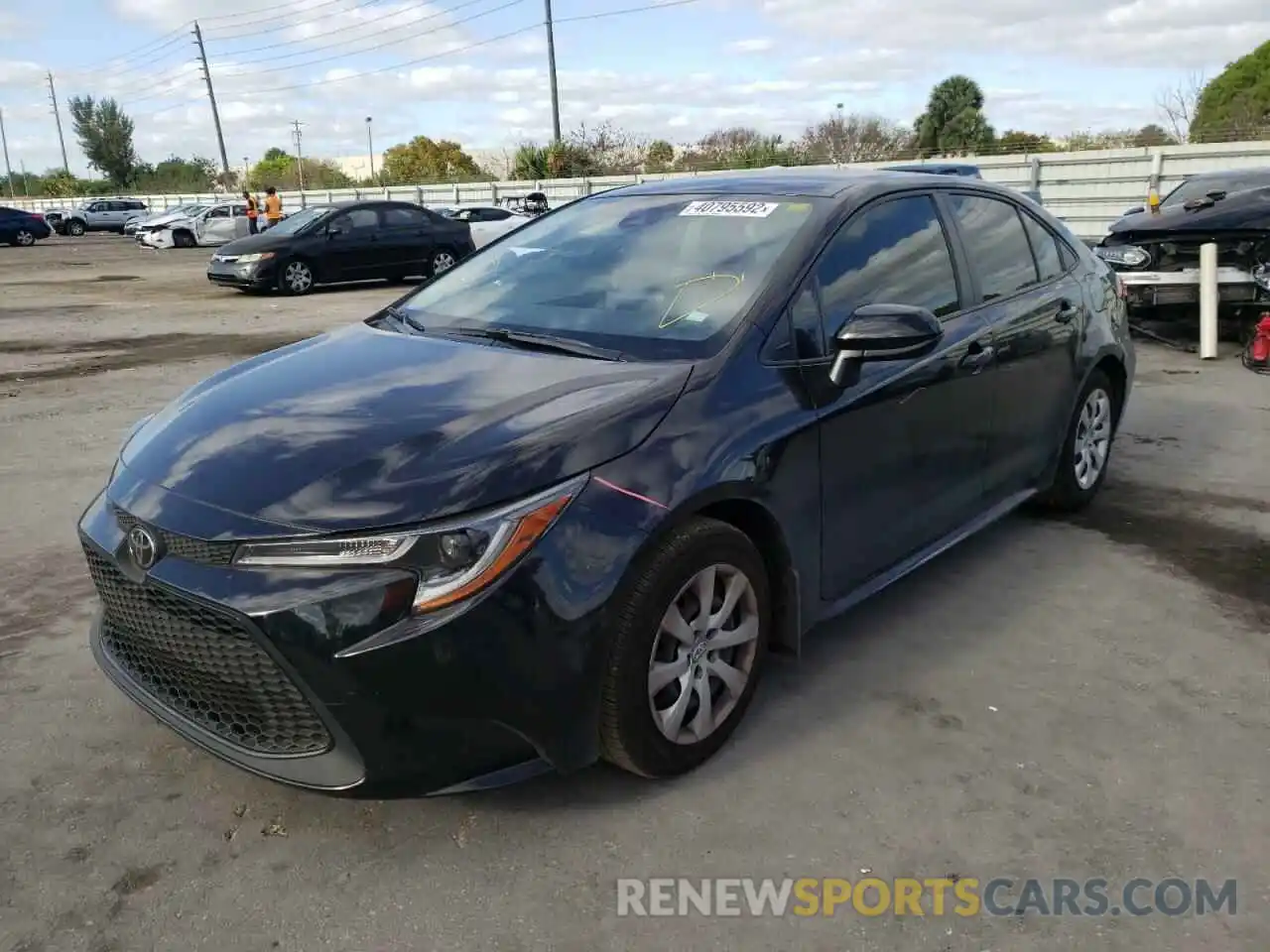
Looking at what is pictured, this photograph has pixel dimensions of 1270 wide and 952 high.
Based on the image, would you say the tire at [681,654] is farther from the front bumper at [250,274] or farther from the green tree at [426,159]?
the green tree at [426,159]

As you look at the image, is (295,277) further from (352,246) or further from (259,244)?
(352,246)

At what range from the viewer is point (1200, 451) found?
20.7 ft

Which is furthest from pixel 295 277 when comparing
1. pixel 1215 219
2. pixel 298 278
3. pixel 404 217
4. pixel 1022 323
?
pixel 1022 323

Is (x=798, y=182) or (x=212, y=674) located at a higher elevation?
(x=798, y=182)

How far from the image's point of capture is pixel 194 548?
8.20 ft

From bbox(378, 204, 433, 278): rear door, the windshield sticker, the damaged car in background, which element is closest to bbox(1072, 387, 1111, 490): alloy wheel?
the windshield sticker

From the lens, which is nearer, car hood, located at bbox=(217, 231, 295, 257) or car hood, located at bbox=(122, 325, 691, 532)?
car hood, located at bbox=(122, 325, 691, 532)

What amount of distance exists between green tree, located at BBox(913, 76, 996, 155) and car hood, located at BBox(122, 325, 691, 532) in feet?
201

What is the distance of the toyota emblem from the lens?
257cm

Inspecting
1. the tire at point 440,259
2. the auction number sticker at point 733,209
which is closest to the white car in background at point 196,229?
the tire at point 440,259

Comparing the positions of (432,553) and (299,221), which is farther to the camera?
(299,221)

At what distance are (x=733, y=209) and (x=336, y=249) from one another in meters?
14.6

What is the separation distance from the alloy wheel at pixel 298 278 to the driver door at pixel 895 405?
47.3 ft

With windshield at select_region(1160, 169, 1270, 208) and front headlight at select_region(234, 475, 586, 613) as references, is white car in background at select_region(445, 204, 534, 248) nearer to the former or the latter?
windshield at select_region(1160, 169, 1270, 208)
